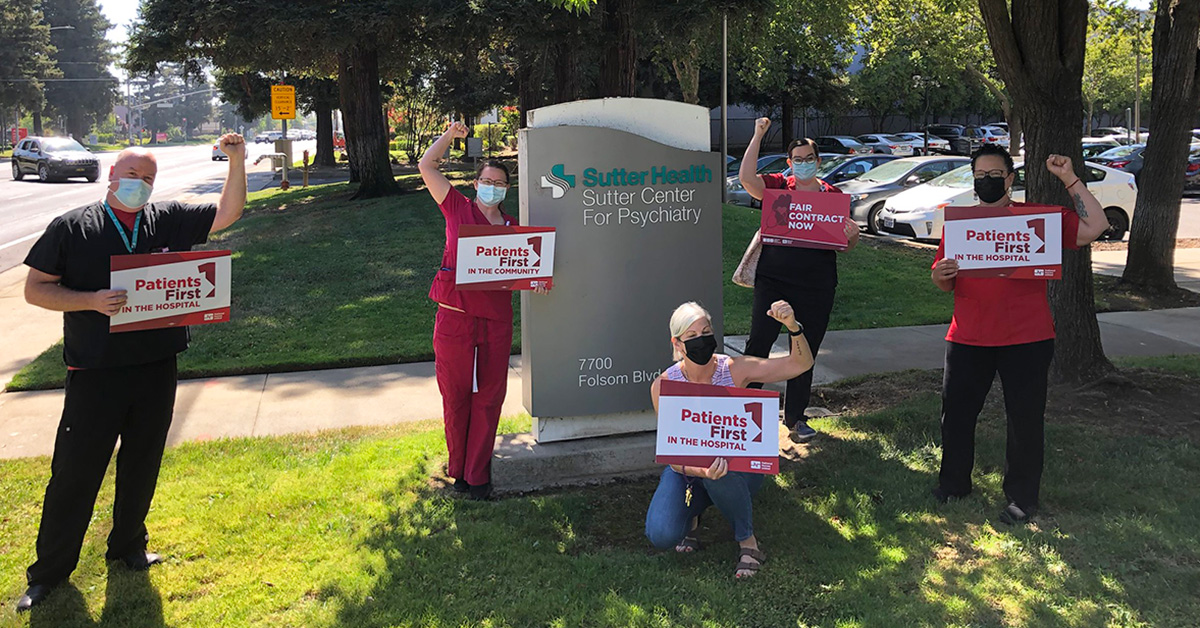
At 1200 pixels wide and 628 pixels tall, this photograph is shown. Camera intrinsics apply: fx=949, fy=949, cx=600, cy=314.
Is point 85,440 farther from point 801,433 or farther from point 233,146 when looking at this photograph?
point 801,433

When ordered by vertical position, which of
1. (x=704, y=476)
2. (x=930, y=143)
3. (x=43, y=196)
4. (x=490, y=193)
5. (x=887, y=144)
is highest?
(x=930, y=143)

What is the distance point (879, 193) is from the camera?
17.6 m

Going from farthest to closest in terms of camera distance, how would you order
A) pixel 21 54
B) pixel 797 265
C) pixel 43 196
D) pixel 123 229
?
pixel 21 54 → pixel 43 196 → pixel 797 265 → pixel 123 229

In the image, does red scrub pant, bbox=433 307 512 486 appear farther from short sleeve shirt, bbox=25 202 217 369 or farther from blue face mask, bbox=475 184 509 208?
short sleeve shirt, bbox=25 202 217 369

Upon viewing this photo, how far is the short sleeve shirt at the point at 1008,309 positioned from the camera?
440 cm

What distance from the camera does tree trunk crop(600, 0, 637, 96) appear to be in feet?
48.1

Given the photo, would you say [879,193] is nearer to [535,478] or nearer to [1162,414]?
[1162,414]

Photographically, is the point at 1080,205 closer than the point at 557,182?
Yes

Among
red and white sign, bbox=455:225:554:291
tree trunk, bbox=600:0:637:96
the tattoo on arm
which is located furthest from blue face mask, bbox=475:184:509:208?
tree trunk, bbox=600:0:637:96

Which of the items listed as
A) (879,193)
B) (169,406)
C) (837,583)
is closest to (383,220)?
(879,193)

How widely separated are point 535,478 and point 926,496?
2.06 metres

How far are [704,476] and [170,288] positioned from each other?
7.76ft

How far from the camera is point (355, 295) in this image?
35.0 feet

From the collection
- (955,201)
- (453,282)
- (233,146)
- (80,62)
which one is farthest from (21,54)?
(453,282)
